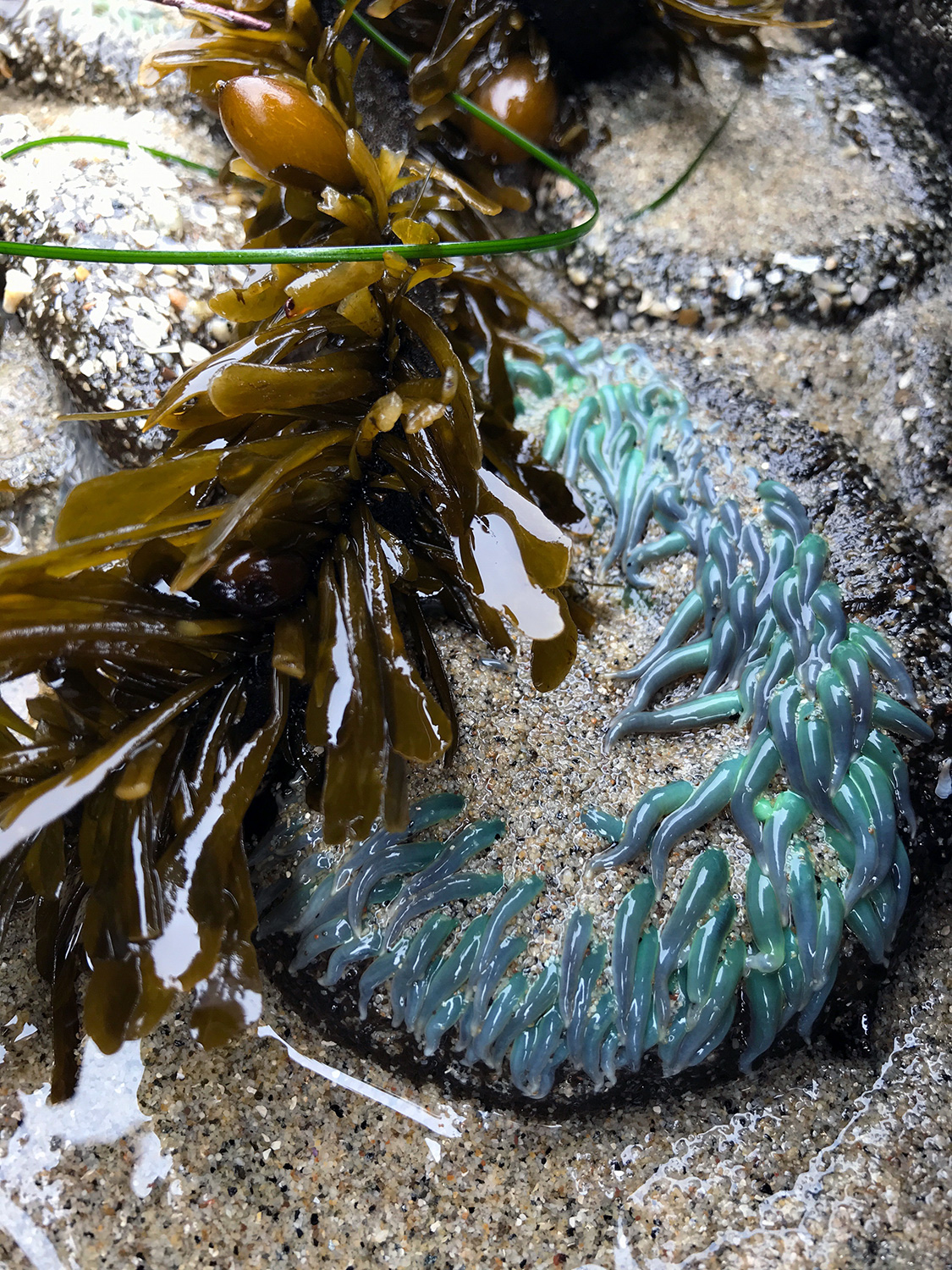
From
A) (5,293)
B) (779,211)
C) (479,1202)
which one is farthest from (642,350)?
(479,1202)

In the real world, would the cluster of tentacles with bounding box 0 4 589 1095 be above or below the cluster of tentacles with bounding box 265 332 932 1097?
above

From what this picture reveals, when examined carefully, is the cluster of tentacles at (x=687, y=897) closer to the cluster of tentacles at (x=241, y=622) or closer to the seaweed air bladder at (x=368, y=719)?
the seaweed air bladder at (x=368, y=719)

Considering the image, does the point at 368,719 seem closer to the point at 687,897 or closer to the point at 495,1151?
the point at 687,897

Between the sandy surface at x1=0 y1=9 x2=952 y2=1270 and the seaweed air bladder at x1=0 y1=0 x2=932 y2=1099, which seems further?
the sandy surface at x1=0 y1=9 x2=952 y2=1270

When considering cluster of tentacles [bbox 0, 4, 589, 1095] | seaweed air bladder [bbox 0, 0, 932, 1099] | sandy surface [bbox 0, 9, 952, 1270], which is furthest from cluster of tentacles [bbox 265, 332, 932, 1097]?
cluster of tentacles [bbox 0, 4, 589, 1095]

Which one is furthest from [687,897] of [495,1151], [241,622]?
[241,622]

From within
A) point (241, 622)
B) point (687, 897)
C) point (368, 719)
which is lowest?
point (687, 897)

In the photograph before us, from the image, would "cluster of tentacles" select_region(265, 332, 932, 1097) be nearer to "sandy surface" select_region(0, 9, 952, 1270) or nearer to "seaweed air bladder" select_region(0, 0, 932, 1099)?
"seaweed air bladder" select_region(0, 0, 932, 1099)

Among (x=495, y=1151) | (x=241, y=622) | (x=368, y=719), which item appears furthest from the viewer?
(x=495, y=1151)

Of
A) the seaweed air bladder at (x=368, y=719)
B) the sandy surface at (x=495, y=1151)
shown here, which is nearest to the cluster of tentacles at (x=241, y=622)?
the seaweed air bladder at (x=368, y=719)
